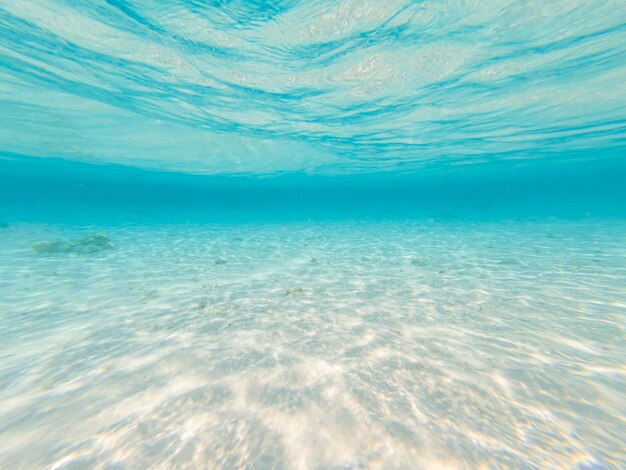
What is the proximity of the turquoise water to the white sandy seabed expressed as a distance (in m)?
0.03

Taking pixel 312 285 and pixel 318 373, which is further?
pixel 312 285

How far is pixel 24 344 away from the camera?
5.48 m

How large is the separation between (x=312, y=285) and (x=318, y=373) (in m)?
5.11

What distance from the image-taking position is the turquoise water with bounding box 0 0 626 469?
2.90 m

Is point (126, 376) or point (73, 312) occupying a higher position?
point (126, 376)

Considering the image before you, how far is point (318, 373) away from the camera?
389cm

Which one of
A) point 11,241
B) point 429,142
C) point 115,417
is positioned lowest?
point 11,241

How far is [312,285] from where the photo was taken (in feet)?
29.5

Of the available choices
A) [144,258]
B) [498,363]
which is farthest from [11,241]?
[498,363]

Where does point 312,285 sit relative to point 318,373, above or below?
below

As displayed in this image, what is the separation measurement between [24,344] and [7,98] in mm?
16431

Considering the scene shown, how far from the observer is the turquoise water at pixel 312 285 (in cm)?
290

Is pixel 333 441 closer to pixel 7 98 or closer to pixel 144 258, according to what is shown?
pixel 144 258

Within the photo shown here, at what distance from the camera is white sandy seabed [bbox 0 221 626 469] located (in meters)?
2.69
